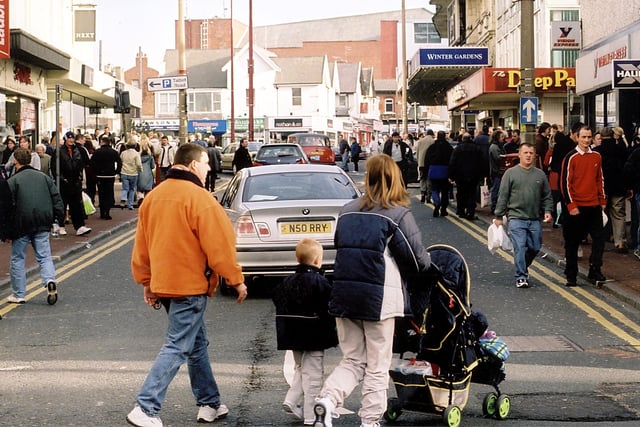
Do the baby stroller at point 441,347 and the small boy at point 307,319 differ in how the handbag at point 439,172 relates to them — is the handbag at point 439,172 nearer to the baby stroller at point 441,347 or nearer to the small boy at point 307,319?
the baby stroller at point 441,347

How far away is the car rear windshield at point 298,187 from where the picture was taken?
12742mm

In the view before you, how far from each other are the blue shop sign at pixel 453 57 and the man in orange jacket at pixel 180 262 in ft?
125

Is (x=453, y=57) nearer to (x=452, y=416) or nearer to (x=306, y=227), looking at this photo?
(x=306, y=227)

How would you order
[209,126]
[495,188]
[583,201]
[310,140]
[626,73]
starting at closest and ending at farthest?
[583,201] < [626,73] < [495,188] < [310,140] < [209,126]

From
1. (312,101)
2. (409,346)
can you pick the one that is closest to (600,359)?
(409,346)

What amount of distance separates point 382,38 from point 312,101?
4497 cm


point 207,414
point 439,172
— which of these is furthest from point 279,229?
point 439,172

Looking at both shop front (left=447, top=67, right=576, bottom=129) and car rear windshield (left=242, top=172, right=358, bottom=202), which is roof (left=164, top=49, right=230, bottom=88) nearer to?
shop front (left=447, top=67, right=576, bottom=129)

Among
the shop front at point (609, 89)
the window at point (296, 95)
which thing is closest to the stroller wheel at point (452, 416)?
the shop front at point (609, 89)

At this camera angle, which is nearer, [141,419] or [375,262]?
[375,262]

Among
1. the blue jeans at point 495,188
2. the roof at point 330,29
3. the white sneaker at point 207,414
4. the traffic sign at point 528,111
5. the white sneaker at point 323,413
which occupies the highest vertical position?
Answer: the roof at point 330,29

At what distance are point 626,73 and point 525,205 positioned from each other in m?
6.39

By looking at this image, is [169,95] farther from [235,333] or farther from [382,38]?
[235,333]

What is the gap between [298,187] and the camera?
42.5 ft
